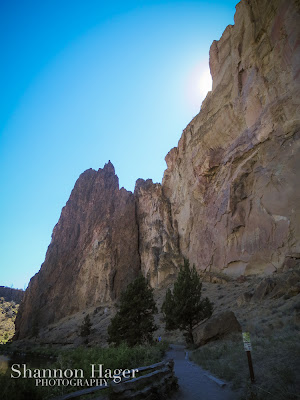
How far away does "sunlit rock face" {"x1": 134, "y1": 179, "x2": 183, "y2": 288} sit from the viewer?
146 ft

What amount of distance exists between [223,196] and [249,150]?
748cm

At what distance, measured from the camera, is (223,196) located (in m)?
34.3

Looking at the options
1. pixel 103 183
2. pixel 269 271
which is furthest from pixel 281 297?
pixel 103 183

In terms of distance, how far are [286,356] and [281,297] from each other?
11.7m

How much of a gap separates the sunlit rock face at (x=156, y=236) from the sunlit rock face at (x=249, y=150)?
3757mm

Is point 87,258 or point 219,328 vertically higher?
point 87,258

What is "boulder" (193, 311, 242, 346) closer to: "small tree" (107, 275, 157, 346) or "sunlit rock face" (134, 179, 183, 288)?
"small tree" (107, 275, 157, 346)

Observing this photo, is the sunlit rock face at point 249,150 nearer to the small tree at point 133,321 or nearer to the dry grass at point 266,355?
the dry grass at point 266,355

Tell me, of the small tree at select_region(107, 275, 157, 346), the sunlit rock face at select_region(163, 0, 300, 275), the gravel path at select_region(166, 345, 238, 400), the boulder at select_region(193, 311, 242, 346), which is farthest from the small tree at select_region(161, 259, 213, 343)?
the sunlit rock face at select_region(163, 0, 300, 275)

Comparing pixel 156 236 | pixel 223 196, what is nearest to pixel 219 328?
pixel 223 196

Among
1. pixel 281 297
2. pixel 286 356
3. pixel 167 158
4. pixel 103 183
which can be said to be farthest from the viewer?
pixel 103 183

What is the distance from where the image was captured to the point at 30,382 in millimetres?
5633

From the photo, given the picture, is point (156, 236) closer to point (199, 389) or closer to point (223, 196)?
point (223, 196)

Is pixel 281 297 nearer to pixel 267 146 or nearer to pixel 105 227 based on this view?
pixel 267 146
